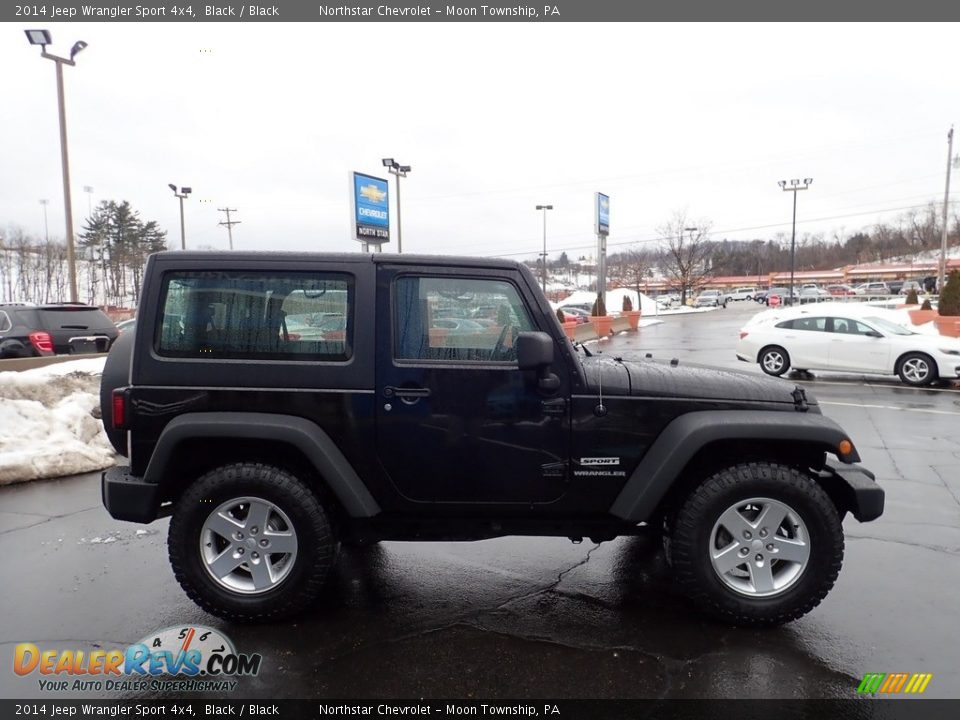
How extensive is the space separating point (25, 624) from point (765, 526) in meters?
4.02

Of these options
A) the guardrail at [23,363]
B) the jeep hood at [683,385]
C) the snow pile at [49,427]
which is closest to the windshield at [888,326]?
the jeep hood at [683,385]

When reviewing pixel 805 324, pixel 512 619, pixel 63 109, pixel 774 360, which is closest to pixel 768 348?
pixel 774 360

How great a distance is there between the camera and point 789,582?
142 inches

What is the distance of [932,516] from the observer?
5.51 meters

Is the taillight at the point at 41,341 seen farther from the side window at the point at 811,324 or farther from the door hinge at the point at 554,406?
the side window at the point at 811,324

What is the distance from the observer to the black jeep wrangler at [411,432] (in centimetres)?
358

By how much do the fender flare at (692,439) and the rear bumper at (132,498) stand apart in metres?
2.48

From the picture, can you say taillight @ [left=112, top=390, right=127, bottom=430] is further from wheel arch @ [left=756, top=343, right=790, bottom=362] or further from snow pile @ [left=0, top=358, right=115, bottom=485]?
wheel arch @ [left=756, top=343, right=790, bottom=362]

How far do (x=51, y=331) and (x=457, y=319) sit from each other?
430 inches

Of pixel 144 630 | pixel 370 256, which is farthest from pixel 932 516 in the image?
pixel 144 630

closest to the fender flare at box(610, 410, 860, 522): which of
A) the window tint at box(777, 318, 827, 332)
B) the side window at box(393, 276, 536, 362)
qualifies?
the side window at box(393, 276, 536, 362)

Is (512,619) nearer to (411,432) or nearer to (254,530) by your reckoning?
(411,432)

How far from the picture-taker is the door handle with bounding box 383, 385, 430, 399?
362 centimetres

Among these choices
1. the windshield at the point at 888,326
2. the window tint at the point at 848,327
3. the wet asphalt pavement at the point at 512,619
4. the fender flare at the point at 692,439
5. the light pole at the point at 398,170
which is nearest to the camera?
the wet asphalt pavement at the point at 512,619
